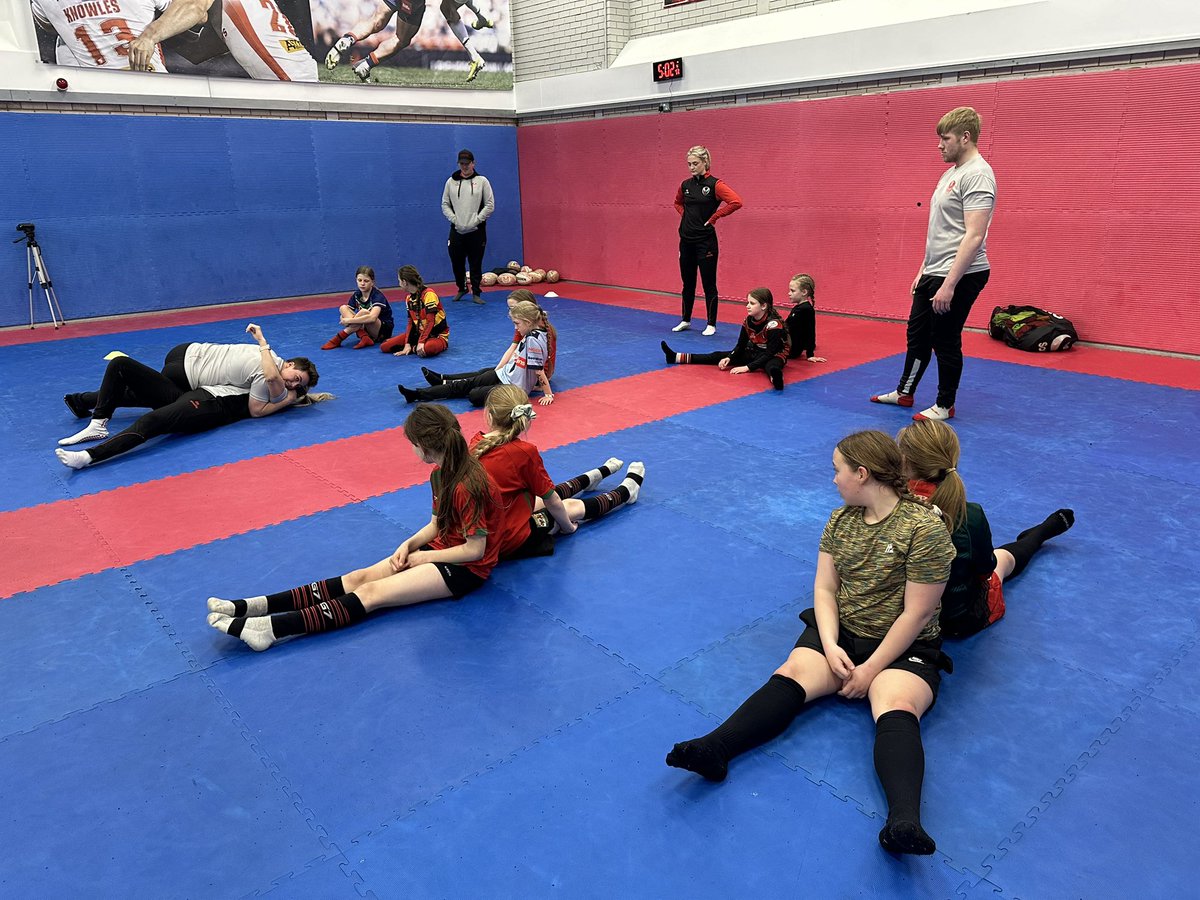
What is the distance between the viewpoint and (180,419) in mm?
6059

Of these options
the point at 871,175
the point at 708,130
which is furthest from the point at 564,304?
the point at 871,175

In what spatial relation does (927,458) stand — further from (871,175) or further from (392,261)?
(392,261)

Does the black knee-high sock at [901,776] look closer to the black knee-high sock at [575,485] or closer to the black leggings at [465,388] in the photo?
the black knee-high sock at [575,485]

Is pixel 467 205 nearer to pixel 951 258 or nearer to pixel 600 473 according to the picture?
pixel 951 258

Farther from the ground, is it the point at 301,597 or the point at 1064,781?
the point at 301,597

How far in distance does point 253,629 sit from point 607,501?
2.04m

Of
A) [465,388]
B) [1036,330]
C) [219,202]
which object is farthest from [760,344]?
[219,202]

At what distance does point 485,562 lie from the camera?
12.4ft

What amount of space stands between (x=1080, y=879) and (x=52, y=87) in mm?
13119

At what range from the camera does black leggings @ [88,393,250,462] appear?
5.73 metres

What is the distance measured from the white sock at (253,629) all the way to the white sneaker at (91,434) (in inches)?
139

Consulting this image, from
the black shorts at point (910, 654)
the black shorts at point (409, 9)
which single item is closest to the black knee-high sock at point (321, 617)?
the black shorts at point (910, 654)

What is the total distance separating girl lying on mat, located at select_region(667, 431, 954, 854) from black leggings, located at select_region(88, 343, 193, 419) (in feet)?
17.9

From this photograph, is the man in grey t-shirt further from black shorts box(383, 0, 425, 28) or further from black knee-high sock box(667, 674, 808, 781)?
black shorts box(383, 0, 425, 28)
